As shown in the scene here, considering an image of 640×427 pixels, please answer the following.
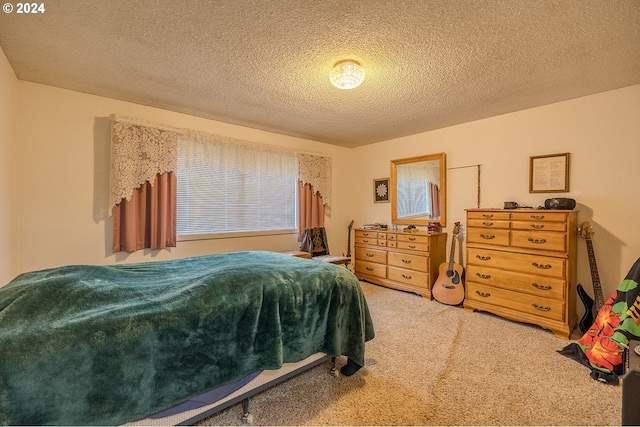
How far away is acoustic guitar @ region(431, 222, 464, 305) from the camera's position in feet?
11.0

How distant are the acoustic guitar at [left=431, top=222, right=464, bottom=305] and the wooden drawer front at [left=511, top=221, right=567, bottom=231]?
79 cm

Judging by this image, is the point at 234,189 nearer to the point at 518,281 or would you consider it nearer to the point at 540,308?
the point at 518,281

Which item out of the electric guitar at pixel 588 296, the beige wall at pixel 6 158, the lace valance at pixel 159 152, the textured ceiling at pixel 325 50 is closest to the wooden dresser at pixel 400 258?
the electric guitar at pixel 588 296

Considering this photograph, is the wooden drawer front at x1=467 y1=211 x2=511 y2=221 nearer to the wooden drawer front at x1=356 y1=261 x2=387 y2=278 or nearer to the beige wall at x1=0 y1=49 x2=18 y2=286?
the wooden drawer front at x1=356 y1=261 x2=387 y2=278

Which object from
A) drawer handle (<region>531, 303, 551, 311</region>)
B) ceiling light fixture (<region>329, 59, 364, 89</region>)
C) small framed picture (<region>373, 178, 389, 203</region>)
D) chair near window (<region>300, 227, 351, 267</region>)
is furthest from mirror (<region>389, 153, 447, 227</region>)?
ceiling light fixture (<region>329, 59, 364, 89</region>)

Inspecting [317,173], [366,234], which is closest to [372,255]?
[366,234]

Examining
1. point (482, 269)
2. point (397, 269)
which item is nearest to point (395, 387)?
point (482, 269)

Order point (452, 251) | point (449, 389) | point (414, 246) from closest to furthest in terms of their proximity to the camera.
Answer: point (449, 389), point (452, 251), point (414, 246)

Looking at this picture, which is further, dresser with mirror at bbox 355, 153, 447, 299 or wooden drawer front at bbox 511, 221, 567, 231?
dresser with mirror at bbox 355, 153, 447, 299

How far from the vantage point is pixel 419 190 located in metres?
4.07

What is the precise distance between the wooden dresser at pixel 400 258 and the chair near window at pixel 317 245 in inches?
18.2

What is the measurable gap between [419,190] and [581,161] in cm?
177

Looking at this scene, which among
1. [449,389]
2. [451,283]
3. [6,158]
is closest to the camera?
[449,389]

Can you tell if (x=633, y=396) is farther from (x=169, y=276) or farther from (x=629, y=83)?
(x=629, y=83)
